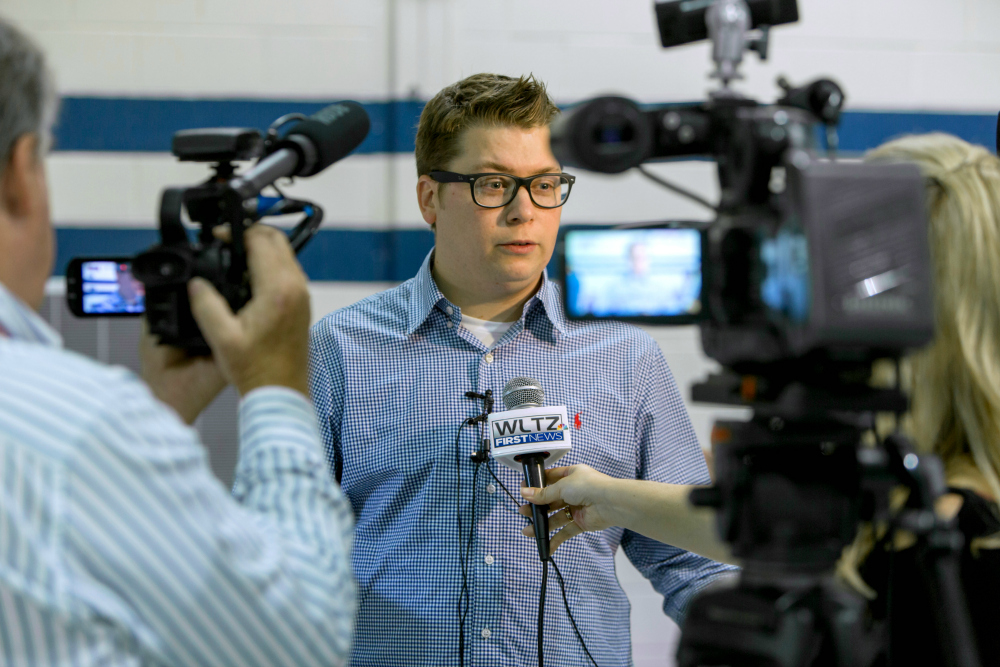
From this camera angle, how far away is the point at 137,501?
2.24ft

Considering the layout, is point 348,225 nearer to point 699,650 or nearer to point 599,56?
point 599,56

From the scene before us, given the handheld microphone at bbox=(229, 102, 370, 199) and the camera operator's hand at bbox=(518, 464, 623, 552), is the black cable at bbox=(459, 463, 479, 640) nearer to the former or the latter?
the camera operator's hand at bbox=(518, 464, 623, 552)

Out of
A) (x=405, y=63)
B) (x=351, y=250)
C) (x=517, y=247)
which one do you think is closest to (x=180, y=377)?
(x=517, y=247)

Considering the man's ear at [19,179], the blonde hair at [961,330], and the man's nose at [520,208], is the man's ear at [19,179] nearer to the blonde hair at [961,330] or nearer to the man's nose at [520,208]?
the blonde hair at [961,330]

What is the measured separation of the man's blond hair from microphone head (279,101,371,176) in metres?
0.62

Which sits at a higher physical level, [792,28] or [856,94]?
[792,28]

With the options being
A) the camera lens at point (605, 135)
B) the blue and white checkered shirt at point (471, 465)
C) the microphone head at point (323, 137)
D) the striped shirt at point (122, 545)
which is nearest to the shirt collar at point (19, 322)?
the striped shirt at point (122, 545)

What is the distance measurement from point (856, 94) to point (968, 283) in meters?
2.23

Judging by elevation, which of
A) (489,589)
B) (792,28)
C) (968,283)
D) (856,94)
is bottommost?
(489,589)

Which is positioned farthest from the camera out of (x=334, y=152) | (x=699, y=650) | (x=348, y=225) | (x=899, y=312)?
(x=348, y=225)

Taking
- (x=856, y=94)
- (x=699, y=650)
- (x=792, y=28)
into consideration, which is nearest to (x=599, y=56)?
(x=792, y=28)

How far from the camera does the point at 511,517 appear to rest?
1576 mm

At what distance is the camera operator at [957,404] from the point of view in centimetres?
91

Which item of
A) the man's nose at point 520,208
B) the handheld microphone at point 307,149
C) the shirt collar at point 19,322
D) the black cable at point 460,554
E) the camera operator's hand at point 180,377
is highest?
the handheld microphone at point 307,149
